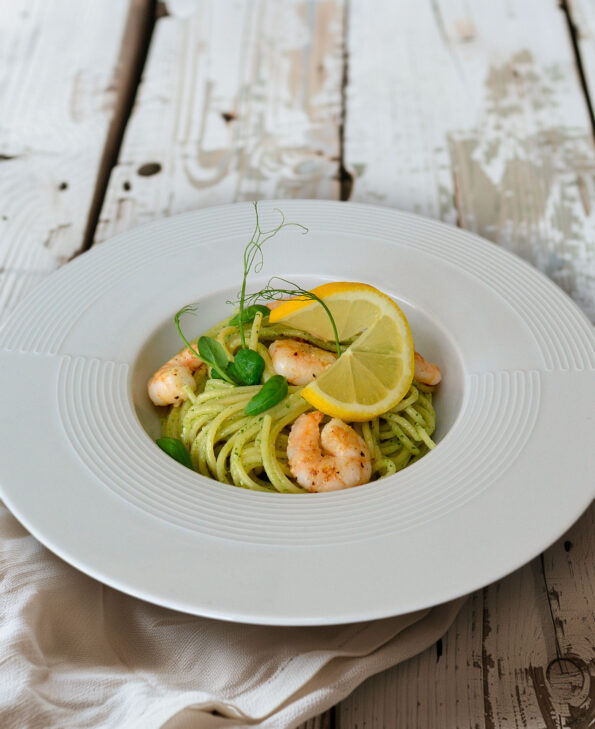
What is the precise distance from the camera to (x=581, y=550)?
2.16 meters

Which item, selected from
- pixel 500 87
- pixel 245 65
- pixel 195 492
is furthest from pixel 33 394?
pixel 500 87

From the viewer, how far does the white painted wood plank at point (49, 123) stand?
336 cm

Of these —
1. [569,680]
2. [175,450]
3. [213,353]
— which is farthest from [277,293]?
[569,680]

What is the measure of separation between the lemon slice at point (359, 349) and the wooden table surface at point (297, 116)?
0.99 metres

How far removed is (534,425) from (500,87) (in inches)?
99.5

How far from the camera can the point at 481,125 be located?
3885 millimetres

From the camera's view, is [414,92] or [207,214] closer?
[207,214]

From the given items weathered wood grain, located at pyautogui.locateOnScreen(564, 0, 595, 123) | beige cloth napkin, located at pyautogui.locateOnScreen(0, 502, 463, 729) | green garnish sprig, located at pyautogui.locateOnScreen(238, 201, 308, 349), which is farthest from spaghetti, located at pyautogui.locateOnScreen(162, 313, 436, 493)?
weathered wood grain, located at pyautogui.locateOnScreen(564, 0, 595, 123)

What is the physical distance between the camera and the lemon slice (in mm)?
2223

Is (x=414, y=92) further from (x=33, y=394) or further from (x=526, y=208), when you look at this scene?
(x=33, y=394)

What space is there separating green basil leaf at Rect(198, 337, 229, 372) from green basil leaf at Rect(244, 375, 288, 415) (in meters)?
0.18

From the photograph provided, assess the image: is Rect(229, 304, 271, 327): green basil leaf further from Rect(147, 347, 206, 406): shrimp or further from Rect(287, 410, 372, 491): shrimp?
Rect(287, 410, 372, 491): shrimp

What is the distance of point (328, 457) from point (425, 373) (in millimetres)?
461

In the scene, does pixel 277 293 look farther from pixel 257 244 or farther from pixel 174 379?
pixel 174 379
